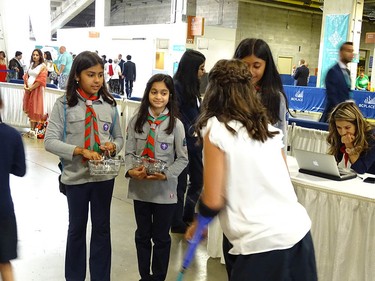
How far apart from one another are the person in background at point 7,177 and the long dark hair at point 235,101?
873 millimetres

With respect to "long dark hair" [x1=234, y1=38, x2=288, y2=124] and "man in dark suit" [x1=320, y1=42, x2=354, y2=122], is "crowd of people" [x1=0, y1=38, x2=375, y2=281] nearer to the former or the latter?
"long dark hair" [x1=234, y1=38, x2=288, y2=124]

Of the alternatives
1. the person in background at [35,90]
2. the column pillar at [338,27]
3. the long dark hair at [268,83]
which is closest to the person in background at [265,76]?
the long dark hair at [268,83]

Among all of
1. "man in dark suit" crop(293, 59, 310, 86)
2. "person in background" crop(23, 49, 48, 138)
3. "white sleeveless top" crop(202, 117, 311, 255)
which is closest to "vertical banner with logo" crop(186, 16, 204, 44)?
"man in dark suit" crop(293, 59, 310, 86)

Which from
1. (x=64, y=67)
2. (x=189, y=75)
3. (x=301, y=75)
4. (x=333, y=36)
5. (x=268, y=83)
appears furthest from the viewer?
(x=301, y=75)

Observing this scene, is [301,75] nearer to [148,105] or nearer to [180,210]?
[180,210]

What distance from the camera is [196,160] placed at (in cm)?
402

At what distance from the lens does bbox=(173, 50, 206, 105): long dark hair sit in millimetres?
3705

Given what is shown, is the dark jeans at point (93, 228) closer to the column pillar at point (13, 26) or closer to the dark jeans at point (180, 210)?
the dark jeans at point (180, 210)

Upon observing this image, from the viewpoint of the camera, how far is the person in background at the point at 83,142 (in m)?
2.63

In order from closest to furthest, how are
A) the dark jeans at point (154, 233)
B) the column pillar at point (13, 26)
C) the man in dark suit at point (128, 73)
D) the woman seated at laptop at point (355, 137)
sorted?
the dark jeans at point (154, 233)
the woman seated at laptop at point (355, 137)
the column pillar at point (13, 26)
the man in dark suit at point (128, 73)

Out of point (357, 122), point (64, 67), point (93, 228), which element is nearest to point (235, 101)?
point (93, 228)

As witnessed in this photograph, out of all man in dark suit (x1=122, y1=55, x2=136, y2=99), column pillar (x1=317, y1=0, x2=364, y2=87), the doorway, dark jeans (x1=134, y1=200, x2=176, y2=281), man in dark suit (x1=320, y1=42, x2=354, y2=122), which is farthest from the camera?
the doorway

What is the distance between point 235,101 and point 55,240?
8.45 ft

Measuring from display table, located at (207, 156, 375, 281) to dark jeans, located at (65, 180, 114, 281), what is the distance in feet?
3.55
